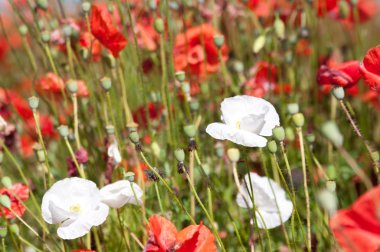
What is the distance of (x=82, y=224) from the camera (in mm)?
997

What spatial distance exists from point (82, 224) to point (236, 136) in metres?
0.26

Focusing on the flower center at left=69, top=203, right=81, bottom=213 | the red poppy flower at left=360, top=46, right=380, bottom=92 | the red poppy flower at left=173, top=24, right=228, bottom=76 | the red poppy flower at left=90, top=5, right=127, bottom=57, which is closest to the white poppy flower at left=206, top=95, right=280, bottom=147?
the red poppy flower at left=360, top=46, right=380, bottom=92

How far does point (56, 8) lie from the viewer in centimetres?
183

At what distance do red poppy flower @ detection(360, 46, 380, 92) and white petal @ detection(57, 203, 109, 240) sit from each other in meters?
0.43

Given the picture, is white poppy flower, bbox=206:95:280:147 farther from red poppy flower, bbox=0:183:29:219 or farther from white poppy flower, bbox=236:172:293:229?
red poppy flower, bbox=0:183:29:219

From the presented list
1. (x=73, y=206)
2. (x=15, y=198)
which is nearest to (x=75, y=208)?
(x=73, y=206)

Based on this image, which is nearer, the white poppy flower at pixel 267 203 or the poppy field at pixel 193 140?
the poppy field at pixel 193 140

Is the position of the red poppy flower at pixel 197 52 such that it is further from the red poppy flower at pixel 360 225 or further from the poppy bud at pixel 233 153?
the red poppy flower at pixel 360 225

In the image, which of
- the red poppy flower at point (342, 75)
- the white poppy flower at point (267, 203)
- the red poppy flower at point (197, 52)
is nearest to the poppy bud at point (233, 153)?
the white poppy flower at point (267, 203)

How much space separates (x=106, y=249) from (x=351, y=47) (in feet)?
3.54

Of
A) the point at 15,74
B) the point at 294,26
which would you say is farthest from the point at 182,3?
the point at 15,74

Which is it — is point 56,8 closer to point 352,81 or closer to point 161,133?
point 161,133

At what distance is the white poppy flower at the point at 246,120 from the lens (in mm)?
946

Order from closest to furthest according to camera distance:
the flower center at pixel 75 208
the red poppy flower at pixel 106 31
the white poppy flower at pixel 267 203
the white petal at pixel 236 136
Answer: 1. the white petal at pixel 236 136
2. the flower center at pixel 75 208
3. the white poppy flower at pixel 267 203
4. the red poppy flower at pixel 106 31
